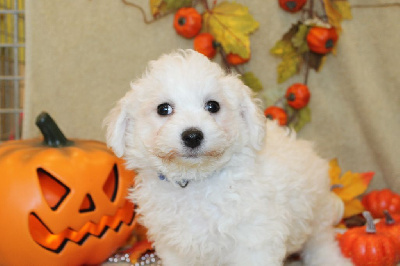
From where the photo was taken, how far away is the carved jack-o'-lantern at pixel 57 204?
2.12 meters

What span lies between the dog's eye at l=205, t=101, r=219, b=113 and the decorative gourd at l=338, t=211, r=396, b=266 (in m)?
0.97

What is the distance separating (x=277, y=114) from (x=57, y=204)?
153 cm

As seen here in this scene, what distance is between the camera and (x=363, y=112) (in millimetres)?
2982

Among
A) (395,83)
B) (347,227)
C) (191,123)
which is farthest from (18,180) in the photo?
(395,83)

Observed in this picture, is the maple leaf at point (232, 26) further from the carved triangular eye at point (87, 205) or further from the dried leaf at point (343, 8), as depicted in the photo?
the carved triangular eye at point (87, 205)

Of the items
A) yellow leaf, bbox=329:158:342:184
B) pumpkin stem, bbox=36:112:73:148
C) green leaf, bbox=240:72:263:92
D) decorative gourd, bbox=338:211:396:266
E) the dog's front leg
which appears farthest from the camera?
green leaf, bbox=240:72:263:92

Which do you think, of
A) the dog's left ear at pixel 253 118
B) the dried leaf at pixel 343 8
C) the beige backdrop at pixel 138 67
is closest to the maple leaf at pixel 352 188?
the beige backdrop at pixel 138 67

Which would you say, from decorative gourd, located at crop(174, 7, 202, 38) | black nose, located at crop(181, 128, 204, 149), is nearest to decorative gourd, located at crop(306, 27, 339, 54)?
decorative gourd, located at crop(174, 7, 202, 38)

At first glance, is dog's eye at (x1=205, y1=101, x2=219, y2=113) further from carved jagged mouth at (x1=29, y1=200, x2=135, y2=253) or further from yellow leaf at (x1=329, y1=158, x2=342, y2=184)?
yellow leaf at (x1=329, y1=158, x2=342, y2=184)

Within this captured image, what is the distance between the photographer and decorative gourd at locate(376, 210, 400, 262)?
219cm

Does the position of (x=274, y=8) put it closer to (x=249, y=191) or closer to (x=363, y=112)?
(x=363, y=112)

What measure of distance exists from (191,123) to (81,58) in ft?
5.79

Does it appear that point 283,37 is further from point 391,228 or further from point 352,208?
point 391,228

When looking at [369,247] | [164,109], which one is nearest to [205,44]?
[164,109]
